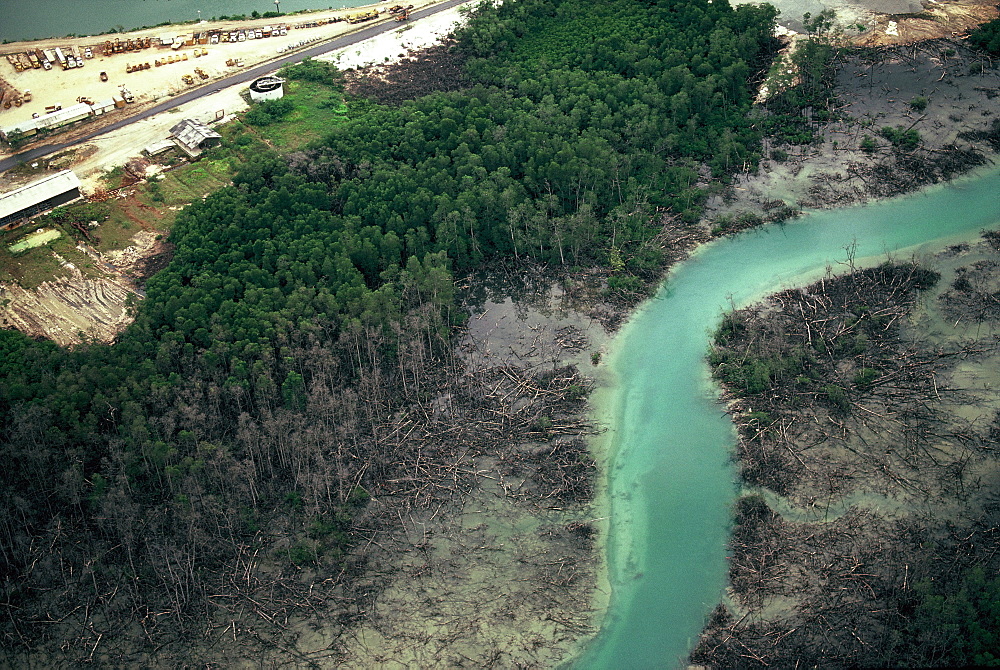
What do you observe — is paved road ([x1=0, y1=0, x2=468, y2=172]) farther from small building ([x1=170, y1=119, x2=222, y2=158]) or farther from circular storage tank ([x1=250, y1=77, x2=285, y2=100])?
small building ([x1=170, y1=119, x2=222, y2=158])

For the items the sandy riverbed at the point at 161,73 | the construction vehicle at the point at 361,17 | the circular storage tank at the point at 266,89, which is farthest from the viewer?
the construction vehicle at the point at 361,17

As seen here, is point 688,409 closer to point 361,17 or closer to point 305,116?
point 305,116

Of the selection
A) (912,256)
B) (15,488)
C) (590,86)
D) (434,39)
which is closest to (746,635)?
(912,256)

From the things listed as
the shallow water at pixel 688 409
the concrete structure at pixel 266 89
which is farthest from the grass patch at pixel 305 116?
the shallow water at pixel 688 409

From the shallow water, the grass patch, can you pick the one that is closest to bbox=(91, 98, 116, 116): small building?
the grass patch

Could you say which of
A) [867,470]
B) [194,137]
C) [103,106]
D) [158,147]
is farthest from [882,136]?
[103,106]

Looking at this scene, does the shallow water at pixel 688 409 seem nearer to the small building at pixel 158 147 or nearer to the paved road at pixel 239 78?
the small building at pixel 158 147
